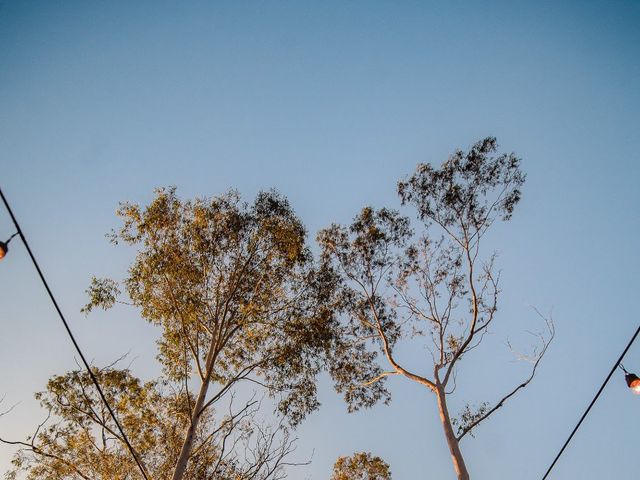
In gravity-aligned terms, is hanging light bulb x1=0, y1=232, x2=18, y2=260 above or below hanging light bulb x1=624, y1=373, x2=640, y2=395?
above

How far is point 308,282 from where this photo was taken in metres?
11.5

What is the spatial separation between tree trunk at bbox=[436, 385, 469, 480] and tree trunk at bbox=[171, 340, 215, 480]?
5.83m

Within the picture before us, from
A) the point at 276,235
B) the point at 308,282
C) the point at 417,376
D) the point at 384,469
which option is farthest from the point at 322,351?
the point at 384,469

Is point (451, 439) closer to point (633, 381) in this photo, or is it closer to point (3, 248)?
point (633, 381)

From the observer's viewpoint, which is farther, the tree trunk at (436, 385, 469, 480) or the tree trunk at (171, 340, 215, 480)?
the tree trunk at (436, 385, 469, 480)

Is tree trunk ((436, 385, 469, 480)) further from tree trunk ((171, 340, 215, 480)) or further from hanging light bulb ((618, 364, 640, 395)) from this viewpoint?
tree trunk ((171, 340, 215, 480))

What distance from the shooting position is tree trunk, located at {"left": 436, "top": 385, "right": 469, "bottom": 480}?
7.84m

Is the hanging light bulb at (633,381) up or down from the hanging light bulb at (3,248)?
down

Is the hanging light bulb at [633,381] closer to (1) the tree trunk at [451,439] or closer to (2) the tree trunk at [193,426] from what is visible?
(1) the tree trunk at [451,439]

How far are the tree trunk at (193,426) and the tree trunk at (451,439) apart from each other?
19.1ft

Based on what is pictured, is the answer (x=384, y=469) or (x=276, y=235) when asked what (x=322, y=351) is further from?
(x=384, y=469)

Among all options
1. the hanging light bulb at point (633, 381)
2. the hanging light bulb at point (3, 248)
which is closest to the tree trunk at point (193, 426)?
the hanging light bulb at point (3, 248)

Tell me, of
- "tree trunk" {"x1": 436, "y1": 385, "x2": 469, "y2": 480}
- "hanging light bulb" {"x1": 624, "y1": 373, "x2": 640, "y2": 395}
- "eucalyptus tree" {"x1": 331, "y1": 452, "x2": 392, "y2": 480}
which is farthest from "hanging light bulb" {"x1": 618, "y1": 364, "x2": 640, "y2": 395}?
"eucalyptus tree" {"x1": 331, "y1": 452, "x2": 392, "y2": 480}

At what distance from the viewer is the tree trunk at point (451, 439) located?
7.84m
